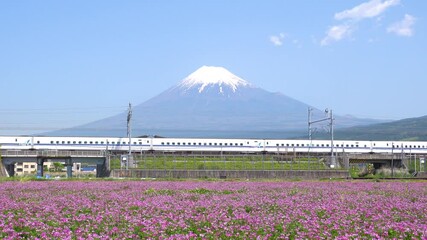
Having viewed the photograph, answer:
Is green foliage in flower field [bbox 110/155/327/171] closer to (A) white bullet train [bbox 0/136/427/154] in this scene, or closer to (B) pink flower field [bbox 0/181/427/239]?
(A) white bullet train [bbox 0/136/427/154]

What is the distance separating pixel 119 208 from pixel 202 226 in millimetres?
3644

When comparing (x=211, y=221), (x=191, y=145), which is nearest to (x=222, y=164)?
(x=191, y=145)

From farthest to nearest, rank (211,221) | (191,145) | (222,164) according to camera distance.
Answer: (191,145)
(222,164)
(211,221)

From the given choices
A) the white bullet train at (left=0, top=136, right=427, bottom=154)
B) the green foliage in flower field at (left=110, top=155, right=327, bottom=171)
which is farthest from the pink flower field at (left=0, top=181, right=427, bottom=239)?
the white bullet train at (left=0, top=136, right=427, bottom=154)

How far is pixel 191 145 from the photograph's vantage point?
269 feet

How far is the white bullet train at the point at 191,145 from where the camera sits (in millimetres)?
77812

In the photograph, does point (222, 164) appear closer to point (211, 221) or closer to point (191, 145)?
point (191, 145)

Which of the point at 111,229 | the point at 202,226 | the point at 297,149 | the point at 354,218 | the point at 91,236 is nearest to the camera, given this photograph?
the point at 91,236

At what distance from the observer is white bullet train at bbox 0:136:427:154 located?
255 feet

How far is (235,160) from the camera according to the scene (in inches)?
2424

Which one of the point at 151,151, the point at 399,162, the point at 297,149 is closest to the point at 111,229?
the point at 399,162

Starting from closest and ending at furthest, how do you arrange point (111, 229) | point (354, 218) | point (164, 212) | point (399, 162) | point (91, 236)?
point (91, 236)
point (111, 229)
point (354, 218)
point (164, 212)
point (399, 162)

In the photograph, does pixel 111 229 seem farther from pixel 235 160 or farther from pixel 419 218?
pixel 235 160

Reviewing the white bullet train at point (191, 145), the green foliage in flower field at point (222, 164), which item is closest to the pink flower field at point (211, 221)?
the green foliage in flower field at point (222, 164)
